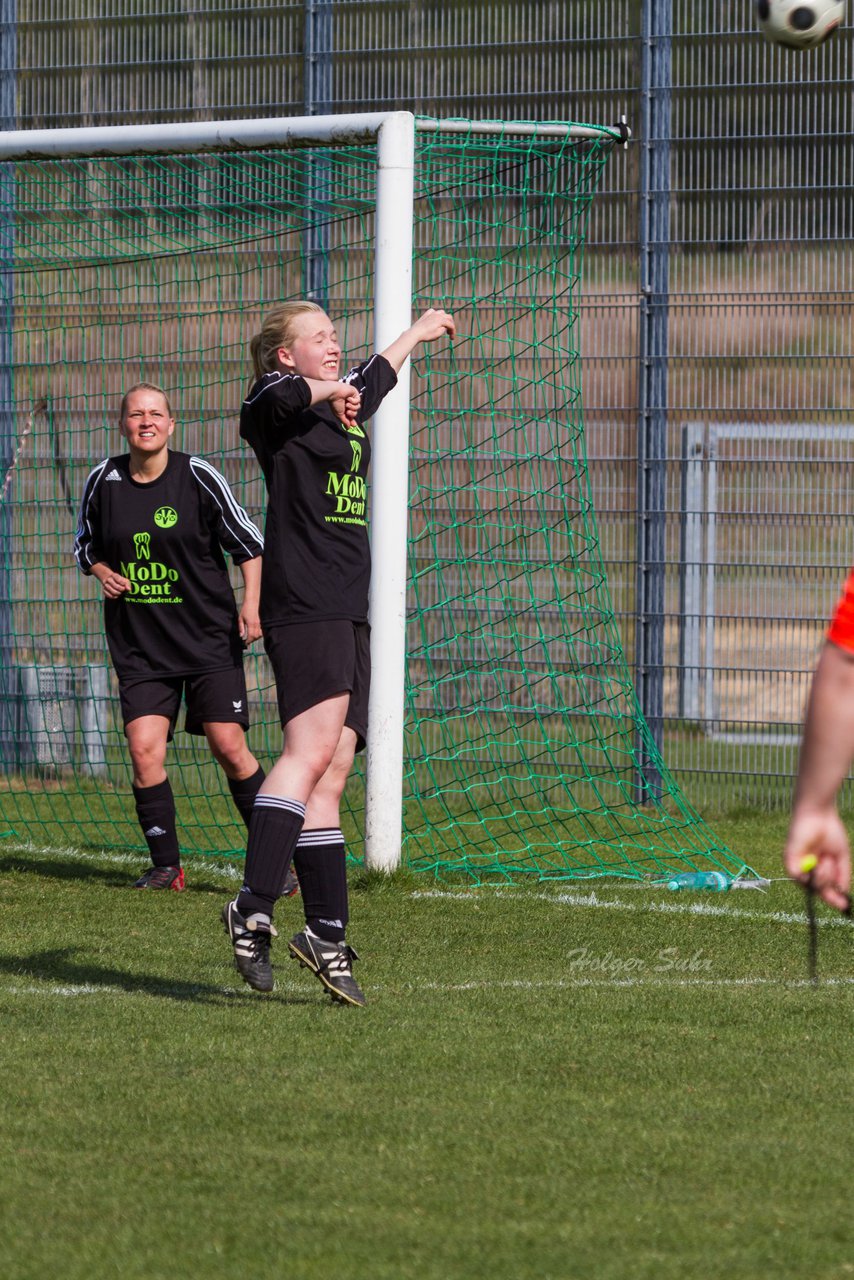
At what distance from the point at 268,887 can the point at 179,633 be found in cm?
258

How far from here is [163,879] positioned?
24.4ft

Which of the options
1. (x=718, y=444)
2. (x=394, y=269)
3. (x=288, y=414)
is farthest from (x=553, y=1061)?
(x=718, y=444)

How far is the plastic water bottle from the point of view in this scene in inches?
292


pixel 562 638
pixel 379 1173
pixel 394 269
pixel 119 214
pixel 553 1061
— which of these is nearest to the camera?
pixel 379 1173

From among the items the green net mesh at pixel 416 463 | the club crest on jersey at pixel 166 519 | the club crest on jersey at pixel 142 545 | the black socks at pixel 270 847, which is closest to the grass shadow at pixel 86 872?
the green net mesh at pixel 416 463

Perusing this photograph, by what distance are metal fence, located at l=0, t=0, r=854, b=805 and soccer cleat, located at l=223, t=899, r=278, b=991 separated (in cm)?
540

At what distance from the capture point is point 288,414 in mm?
5156

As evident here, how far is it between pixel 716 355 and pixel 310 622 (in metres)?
5.66

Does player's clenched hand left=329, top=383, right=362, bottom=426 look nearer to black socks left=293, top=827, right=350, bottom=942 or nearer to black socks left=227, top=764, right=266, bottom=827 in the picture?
black socks left=293, top=827, right=350, bottom=942

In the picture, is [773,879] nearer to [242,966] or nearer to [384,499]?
[384,499]

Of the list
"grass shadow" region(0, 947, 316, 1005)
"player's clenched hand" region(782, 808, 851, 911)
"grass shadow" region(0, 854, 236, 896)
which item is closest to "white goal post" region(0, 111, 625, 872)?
"grass shadow" region(0, 854, 236, 896)

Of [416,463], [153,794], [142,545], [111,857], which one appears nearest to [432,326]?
[142,545]

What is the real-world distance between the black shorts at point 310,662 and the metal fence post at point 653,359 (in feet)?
17.0

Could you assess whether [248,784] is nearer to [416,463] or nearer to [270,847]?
[270,847]
